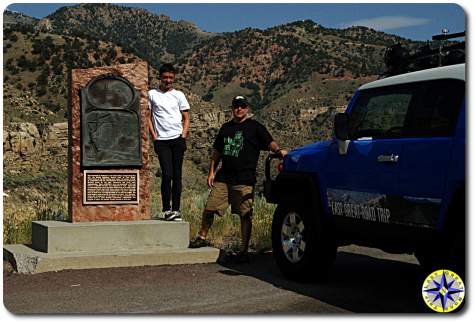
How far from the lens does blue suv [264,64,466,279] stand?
252 inches

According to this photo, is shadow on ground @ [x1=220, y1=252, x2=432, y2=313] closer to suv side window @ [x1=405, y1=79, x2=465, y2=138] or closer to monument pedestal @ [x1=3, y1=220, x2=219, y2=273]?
monument pedestal @ [x1=3, y1=220, x2=219, y2=273]

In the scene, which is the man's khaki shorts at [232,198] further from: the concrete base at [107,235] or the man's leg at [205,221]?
the concrete base at [107,235]

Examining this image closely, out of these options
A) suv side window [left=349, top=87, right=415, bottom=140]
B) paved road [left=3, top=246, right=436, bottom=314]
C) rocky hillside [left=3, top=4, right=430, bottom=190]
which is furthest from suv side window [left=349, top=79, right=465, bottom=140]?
rocky hillside [left=3, top=4, right=430, bottom=190]

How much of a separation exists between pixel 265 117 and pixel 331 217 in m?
70.0

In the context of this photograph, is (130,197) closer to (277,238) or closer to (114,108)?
(114,108)

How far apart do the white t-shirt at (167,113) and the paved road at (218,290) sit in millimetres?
1854

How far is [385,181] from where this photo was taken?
7082mm

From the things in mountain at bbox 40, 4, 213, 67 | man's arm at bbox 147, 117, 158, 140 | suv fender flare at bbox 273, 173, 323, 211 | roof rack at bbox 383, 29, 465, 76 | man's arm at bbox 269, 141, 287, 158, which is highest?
mountain at bbox 40, 4, 213, 67

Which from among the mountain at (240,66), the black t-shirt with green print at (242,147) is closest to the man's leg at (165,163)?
the black t-shirt with green print at (242,147)

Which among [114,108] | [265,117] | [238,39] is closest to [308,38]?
[238,39]

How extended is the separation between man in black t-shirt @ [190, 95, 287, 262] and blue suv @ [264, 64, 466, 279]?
690 millimetres

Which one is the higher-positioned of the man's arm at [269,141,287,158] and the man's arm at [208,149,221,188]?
the man's arm at [269,141,287,158]

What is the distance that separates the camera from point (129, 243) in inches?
398

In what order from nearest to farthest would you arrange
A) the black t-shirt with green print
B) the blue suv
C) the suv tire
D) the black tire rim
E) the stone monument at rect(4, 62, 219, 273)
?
the blue suv
the suv tire
the black tire rim
the black t-shirt with green print
the stone monument at rect(4, 62, 219, 273)
